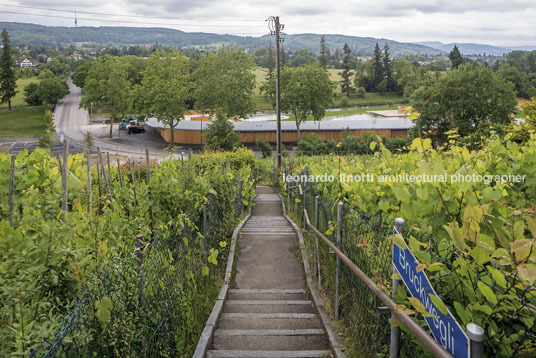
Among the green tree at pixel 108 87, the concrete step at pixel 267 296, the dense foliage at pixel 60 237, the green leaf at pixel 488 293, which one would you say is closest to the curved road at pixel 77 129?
the green tree at pixel 108 87

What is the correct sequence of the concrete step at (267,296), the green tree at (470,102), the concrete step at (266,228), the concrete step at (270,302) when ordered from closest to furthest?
the concrete step at (270,302)
the concrete step at (267,296)
the concrete step at (266,228)
the green tree at (470,102)

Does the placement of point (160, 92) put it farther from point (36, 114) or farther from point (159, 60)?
point (36, 114)

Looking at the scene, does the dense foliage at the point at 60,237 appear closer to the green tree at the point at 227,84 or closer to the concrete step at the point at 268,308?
the concrete step at the point at 268,308

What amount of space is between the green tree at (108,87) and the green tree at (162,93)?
26.8 feet

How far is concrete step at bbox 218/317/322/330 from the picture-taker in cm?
515

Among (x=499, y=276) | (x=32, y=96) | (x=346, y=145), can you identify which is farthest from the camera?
(x=32, y=96)

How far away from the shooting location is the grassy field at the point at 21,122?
2299 inches

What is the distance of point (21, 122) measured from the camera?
2594 inches

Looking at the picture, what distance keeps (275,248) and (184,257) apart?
151 inches

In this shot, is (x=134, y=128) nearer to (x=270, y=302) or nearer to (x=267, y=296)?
(x=267, y=296)

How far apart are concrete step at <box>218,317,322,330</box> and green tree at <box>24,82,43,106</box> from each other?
278 feet

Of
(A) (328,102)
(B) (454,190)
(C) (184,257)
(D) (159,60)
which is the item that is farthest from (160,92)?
(B) (454,190)

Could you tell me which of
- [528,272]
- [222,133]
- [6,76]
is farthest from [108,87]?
[528,272]

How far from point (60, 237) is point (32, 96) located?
284 ft
